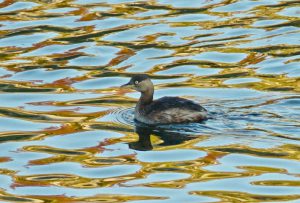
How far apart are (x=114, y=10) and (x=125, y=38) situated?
1864mm

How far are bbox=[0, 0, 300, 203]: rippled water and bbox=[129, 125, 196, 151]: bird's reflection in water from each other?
3cm

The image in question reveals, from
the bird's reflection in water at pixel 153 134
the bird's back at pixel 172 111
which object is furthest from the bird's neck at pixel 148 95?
the bird's reflection in water at pixel 153 134

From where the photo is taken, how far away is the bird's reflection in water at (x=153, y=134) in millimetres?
14477

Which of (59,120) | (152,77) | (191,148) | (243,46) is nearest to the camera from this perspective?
(191,148)

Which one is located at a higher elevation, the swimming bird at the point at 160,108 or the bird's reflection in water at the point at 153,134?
the swimming bird at the point at 160,108

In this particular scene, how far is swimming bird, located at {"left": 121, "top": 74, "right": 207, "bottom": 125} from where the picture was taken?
15578 millimetres

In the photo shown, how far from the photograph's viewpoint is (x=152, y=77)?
18.2 m

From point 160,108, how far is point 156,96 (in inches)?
58.2

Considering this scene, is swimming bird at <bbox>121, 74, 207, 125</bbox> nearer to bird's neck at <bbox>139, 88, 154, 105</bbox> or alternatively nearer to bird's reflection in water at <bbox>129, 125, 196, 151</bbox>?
bird's neck at <bbox>139, 88, 154, 105</bbox>

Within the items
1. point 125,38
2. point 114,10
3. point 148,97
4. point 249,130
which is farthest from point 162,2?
point 249,130

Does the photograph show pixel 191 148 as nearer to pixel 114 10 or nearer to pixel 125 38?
pixel 125 38

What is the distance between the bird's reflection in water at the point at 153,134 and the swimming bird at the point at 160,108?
18 centimetres

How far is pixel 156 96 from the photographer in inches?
683

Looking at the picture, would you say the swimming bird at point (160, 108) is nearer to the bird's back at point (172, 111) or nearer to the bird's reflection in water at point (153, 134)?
the bird's back at point (172, 111)
